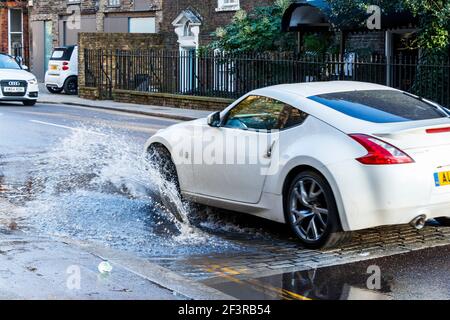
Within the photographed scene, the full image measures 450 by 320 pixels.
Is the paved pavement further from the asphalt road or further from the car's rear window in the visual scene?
the asphalt road

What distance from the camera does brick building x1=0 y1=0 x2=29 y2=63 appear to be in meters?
44.2

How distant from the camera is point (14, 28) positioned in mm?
45125

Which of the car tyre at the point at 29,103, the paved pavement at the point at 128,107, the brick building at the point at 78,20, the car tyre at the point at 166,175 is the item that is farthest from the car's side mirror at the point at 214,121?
the brick building at the point at 78,20

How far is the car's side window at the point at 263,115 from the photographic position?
25.2 ft

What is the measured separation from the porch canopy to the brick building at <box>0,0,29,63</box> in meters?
24.5

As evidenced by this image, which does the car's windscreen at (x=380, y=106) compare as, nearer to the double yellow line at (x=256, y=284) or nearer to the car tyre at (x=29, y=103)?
the double yellow line at (x=256, y=284)

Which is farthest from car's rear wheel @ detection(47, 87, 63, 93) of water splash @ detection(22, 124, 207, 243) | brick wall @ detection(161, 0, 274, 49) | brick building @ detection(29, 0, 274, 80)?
water splash @ detection(22, 124, 207, 243)

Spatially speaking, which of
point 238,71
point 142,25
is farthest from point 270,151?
point 142,25

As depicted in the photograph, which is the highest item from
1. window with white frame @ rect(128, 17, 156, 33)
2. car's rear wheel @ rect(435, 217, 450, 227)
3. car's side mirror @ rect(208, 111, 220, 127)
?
window with white frame @ rect(128, 17, 156, 33)

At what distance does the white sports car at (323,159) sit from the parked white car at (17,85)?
59.7ft

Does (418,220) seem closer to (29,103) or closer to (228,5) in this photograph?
(29,103)

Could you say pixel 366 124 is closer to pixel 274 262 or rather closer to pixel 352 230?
pixel 352 230

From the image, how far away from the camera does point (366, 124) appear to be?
23.5ft

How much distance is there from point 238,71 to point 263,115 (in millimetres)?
15721
